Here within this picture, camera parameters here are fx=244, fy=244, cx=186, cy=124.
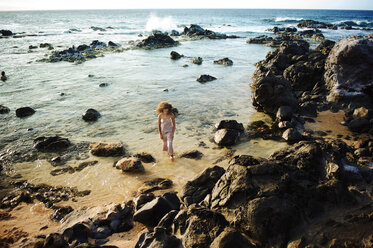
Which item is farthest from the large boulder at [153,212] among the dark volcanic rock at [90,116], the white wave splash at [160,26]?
the white wave splash at [160,26]

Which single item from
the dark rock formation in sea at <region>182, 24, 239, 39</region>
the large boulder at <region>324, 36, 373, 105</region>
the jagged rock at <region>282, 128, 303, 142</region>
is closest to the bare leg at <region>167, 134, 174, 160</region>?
the jagged rock at <region>282, 128, 303, 142</region>

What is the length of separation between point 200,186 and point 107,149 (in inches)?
161

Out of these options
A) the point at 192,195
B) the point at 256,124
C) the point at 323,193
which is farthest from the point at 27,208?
the point at 256,124

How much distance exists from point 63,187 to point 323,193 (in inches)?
255

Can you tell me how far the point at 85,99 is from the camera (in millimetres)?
14555

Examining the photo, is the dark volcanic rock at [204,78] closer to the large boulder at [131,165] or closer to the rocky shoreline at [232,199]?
the rocky shoreline at [232,199]

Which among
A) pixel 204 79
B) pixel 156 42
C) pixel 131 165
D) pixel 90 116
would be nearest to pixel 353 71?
pixel 204 79

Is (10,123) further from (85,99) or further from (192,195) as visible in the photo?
(192,195)

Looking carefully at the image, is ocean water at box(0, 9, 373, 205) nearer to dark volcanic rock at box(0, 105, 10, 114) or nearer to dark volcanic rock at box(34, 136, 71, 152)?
dark volcanic rock at box(0, 105, 10, 114)

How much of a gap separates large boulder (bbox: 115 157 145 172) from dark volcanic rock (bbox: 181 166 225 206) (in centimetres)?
197

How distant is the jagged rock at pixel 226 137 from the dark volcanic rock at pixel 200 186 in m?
2.90

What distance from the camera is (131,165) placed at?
754 cm

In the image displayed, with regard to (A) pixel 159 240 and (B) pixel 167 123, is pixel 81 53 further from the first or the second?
(A) pixel 159 240

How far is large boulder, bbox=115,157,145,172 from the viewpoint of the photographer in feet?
24.7
